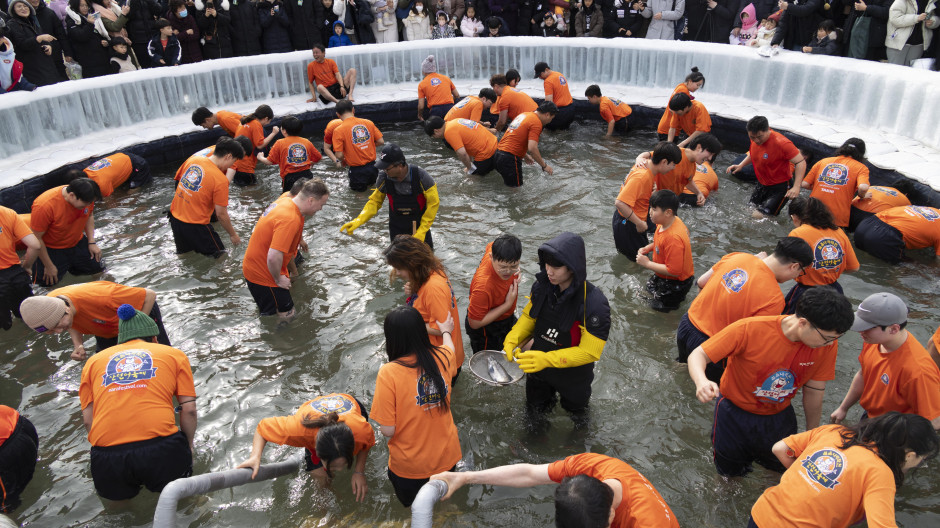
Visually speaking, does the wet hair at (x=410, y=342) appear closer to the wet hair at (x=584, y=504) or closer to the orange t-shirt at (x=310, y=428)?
the orange t-shirt at (x=310, y=428)

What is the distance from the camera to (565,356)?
3465 mm

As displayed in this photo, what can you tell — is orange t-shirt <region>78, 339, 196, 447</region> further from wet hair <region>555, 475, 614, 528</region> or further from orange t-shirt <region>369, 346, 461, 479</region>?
wet hair <region>555, 475, 614, 528</region>

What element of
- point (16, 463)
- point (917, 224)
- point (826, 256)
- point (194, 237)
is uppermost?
point (826, 256)

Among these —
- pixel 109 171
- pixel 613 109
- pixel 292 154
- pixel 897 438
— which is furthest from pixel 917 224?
pixel 109 171

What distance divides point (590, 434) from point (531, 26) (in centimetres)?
1067

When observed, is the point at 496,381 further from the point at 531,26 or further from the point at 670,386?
the point at 531,26

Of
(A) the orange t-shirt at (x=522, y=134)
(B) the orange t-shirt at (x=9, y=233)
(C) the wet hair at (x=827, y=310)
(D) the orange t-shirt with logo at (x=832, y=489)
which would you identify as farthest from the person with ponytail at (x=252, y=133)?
(D) the orange t-shirt with logo at (x=832, y=489)

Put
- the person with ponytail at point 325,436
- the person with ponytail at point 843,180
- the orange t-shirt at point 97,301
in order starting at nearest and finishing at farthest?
the person with ponytail at point 325,436, the orange t-shirt at point 97,301, the person with ponytail at point 843,180

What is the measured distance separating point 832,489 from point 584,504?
44.4 inches

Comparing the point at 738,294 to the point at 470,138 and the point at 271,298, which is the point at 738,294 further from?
the point at 470,138

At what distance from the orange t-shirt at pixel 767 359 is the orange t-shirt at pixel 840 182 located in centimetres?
376

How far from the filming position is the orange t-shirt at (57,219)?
5.84 metres

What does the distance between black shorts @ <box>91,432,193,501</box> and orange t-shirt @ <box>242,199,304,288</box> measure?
178 cm

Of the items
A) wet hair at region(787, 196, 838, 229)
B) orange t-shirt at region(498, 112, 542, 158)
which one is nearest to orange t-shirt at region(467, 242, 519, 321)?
wet hair at region(787, 196, 838, 229)
